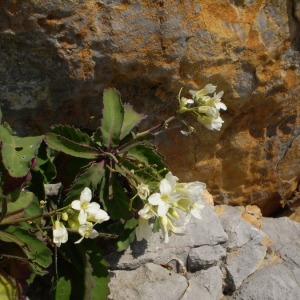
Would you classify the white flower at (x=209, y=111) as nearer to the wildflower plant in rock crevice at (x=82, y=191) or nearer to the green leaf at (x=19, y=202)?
the wildflower plant in rock crevice at (x=82, y=191)

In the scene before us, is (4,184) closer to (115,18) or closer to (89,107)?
(89,107)

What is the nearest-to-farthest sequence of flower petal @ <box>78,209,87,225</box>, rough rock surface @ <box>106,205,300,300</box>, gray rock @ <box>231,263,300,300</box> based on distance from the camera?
flower petal @ <box>78,209,87,225</box> → rough rock surface @ <box>106,205,300,300</box> → gray rock @ <box>231,263,300,300</box>

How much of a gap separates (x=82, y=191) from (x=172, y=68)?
83 cm

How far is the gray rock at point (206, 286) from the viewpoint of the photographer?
2.38 meters

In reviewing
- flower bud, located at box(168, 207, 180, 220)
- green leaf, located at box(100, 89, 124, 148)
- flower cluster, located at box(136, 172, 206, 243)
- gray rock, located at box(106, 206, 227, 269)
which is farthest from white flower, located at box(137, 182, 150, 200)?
gray rock, located at box(106, 206, 227, 269)

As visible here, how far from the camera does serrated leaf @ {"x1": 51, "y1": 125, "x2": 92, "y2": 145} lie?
2102mm

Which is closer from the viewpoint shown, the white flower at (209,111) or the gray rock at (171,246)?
the white flower at (209,111)

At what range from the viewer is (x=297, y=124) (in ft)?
9.84

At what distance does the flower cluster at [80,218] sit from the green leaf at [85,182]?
10.3 inches

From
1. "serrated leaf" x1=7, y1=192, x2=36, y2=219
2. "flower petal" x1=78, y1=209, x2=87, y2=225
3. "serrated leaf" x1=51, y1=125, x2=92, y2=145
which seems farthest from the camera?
"serrated leaf" x1=51, y1=125, x2=92, y2=145

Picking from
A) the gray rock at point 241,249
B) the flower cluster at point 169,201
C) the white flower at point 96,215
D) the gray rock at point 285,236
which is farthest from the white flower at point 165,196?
the gray rock at point 285,236

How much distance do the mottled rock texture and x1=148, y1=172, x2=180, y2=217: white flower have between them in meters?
0.74

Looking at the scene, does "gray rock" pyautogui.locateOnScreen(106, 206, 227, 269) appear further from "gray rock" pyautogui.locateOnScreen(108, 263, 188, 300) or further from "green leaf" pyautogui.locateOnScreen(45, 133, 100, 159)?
"green leaf" pyautogui.locateOnScreen(45, 133, 100, 159)

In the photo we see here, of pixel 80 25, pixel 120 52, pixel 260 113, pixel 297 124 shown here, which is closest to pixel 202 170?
pixel 260 113
